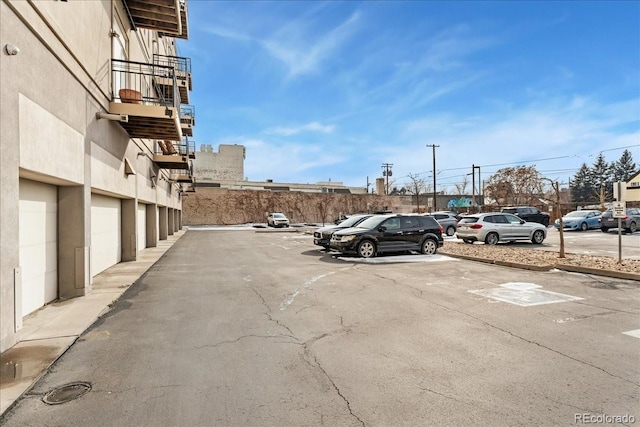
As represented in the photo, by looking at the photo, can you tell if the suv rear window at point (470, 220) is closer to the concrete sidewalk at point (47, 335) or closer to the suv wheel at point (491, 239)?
the suv wheel at point (491, 239)

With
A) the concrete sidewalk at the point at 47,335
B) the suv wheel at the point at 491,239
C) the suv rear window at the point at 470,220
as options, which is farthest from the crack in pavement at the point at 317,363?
the suv rear window at the point at 470,220

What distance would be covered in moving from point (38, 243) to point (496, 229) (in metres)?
16.8

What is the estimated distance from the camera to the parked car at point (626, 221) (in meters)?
23.3

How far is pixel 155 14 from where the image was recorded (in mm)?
12352

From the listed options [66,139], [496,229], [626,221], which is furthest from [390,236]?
[626,221]

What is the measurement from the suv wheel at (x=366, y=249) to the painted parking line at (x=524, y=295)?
5.34m

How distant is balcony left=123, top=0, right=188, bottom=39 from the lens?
11.6m

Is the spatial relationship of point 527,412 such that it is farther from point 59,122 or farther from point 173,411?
point 59,122

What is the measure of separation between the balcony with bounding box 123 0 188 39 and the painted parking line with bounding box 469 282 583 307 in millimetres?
12354

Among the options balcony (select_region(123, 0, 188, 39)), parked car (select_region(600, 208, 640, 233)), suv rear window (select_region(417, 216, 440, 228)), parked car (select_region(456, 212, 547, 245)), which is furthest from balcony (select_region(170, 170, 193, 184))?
parked car (select_region(600, 208, 640, 233))

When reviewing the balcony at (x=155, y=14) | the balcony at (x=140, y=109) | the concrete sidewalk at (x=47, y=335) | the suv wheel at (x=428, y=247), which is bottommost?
the concrete sidewalk at (x=47, y=335)

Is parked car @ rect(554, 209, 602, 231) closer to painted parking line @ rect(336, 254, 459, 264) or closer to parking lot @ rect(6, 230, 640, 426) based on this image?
painted parking line @ rect(336, 254, 459, 264)

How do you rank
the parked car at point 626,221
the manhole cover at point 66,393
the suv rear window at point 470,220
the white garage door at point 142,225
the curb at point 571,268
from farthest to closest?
the parked car at point 626,221 < the suv rear window at point 470,220 < the white garage door at point 142,225 < the curb at point 571,268 < the manhole cover at point 66,393

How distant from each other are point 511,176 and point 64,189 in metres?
52.5
